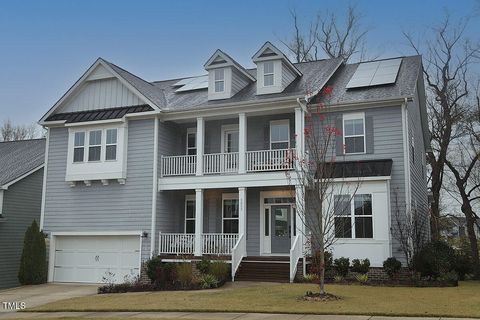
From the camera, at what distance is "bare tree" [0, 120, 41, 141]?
47281mm

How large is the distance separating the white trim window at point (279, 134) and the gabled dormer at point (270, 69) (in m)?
1.36

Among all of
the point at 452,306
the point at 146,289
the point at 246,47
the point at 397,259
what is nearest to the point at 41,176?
the point at 146,289

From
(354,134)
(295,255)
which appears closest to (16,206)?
(295,255)

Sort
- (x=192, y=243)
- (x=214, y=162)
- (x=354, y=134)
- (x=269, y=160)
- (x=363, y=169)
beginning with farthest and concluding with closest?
(x=214, y=162) → (x=192, y=243) → (x=269, y=160) → (x=354, y=134) → (x=363, y=169)

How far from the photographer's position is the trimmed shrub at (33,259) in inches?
867

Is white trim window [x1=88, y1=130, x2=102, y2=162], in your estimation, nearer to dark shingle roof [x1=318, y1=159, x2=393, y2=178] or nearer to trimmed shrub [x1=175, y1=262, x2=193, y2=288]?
trimmed shrub [x1=175, y1=262, x2=193, y2=288]

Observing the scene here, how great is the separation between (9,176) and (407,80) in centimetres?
1821

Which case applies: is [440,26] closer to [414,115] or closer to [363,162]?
[414,115]

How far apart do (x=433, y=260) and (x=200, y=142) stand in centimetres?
985

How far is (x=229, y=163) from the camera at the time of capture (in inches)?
848

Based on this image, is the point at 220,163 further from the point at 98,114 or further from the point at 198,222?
the point at 98,114

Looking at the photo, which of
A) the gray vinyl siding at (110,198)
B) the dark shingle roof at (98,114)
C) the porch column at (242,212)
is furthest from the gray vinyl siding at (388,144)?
the dark shingle roof at (98,114)

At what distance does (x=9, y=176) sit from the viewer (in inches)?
959

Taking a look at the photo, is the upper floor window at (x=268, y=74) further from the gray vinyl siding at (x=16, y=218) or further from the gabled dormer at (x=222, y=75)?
the gray vinyl siding at (x=16, y=218)
